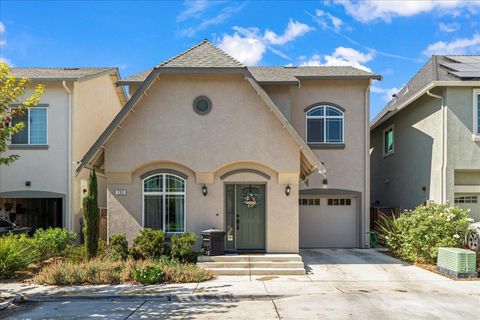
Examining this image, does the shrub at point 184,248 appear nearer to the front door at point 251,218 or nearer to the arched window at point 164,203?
the arched window at point 164,203

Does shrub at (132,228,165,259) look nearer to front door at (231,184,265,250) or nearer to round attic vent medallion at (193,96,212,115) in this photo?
front door at (231,184,265,250)

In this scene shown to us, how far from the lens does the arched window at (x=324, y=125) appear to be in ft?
56.3

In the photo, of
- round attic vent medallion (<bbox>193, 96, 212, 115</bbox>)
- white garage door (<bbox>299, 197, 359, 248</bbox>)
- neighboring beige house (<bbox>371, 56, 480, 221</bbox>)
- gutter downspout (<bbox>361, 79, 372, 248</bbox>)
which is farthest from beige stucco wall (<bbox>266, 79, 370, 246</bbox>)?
round attic vent medallion (<bbox>193, 96, 212, 115</bbox>)

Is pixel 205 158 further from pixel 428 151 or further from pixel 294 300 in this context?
pixel 428 151

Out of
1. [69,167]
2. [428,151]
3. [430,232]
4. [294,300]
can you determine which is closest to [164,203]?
[69,167]

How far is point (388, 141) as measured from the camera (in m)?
21.6

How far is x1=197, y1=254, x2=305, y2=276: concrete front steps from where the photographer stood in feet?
40.8

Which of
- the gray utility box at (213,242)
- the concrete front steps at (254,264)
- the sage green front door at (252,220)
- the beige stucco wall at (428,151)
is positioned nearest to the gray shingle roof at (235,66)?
the beige stucco wall at (428,151)

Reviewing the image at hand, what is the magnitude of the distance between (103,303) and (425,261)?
9.90 metres

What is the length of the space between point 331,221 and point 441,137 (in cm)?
514

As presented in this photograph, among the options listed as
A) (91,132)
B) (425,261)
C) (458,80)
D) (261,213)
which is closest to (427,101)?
(458,80)

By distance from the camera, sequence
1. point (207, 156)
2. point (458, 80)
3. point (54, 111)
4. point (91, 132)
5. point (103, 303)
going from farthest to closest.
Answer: point (91, 132) < point (54, 111) < point (458, 80) < point (207, 156) < point (103, 303)

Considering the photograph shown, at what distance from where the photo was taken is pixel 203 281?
1155 centimetres

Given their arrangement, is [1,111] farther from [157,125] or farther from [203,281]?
[203,281]
